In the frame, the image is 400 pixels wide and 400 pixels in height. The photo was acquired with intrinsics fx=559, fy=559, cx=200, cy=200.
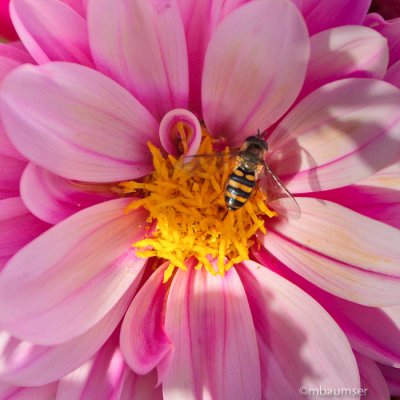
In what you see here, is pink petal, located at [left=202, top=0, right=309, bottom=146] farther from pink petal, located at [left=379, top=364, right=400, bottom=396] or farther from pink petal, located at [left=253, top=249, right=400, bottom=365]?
pink petal, located at [left=379, top=364, right=400, bottom=396]

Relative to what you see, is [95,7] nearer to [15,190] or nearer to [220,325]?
[15,190]

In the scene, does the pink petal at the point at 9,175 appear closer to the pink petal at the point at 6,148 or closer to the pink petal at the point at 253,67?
the pink petal at the point at 6,148

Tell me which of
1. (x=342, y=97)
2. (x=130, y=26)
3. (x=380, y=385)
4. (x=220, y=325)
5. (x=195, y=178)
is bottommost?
(x=380, y=385)

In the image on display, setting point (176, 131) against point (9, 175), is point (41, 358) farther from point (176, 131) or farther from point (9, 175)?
point (176, 131)

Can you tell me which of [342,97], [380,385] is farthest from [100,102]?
[380,385]

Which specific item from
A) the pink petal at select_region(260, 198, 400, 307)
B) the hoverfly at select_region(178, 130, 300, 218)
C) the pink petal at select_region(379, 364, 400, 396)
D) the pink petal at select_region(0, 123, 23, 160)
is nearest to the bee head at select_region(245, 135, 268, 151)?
the hoverfly at select_region(178, 130, 300, 218)

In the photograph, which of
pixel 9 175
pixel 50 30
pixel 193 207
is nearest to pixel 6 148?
pixel 9 175
